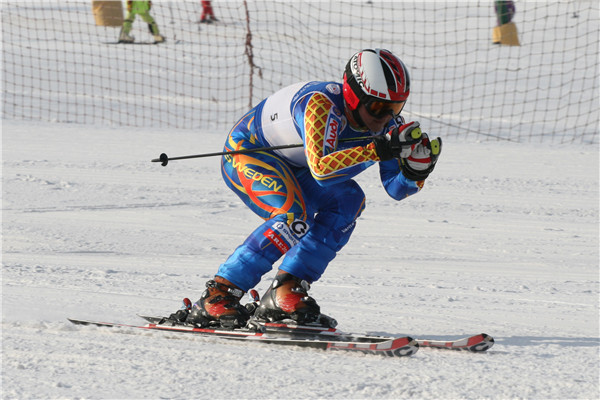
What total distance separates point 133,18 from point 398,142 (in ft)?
45.8

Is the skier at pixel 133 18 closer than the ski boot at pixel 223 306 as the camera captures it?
No

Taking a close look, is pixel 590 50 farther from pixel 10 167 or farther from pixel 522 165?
pixel 10 167

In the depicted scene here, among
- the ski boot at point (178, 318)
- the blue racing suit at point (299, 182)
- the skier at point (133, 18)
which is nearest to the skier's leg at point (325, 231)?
the blue racing suit at point (299, 182)

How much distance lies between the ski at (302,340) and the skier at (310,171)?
7cm

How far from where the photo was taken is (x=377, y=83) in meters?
3.92

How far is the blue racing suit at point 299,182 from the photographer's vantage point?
3.94 metres

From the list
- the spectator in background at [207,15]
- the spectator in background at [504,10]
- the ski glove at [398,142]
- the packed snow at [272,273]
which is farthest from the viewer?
the spectator in background at [207,15]

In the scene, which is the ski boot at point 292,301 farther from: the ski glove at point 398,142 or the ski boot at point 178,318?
the ski glove at point 398,142

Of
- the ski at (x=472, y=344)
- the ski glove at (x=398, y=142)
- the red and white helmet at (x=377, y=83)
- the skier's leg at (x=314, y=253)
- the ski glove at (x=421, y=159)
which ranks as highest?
the red and white helmet at (x=377, y=83)

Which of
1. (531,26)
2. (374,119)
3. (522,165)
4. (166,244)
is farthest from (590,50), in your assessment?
(374,119)

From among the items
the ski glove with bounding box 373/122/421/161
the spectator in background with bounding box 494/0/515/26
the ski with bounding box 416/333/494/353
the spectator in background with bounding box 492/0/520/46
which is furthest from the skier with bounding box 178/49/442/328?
the spectator in background with bounding box 492/0/520/46

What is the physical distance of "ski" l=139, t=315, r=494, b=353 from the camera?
13.1ft

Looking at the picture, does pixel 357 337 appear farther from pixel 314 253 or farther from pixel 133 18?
pixel 133 18

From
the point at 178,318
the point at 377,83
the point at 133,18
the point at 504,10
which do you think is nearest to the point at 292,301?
the point at 178,318
